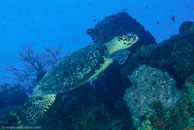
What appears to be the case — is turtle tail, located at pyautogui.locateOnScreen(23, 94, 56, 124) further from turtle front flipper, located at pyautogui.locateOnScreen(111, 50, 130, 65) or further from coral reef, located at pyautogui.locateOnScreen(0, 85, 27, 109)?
coral reef, located at pyautogui.locateOnScreen(0, 85, 27, 109)

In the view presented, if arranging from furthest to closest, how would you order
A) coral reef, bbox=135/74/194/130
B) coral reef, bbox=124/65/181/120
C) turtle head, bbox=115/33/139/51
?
1. turtle head, bbox=115/33/139/51
2. coral reef, bbox=124/65/181/120
3. coral reef, bbox=135/74/194/130

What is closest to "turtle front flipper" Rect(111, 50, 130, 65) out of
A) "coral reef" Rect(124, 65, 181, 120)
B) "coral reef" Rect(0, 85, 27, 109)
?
"coral reef" Rect(124, 65, 181, 120)

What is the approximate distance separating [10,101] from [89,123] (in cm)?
735

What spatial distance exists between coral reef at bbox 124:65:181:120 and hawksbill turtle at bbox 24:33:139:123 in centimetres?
159

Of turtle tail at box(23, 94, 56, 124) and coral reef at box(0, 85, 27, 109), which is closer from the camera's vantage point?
turtle tail at box(23, 94, 56, 124)

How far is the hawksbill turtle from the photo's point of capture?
14.9 feet

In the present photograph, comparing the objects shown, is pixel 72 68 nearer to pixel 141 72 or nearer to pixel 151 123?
pixel 141 72

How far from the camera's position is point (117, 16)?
1105 cm

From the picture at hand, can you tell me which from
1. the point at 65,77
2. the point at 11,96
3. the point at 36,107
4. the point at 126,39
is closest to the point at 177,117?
the point at 65,77

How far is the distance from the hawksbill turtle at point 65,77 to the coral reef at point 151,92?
5.22ft

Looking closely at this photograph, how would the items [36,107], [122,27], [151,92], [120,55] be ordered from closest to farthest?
[151,92] < [36,107] < [120,55] < [122,27]

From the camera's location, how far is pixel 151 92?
360 centimetres

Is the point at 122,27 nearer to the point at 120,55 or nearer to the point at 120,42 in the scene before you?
the point at 120,42

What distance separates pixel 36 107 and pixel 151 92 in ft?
10.1
